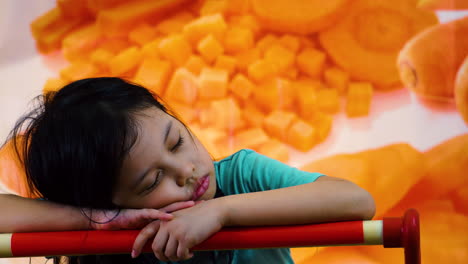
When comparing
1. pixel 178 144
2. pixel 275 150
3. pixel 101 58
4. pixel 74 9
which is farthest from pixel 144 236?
pixel 74 9

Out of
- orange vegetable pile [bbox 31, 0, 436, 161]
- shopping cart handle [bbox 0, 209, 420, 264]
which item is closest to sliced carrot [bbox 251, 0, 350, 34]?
orange vegetable pile [bbox 31, 0, 436, 161]

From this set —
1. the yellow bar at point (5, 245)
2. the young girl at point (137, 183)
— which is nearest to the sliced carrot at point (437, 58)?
the young girl at point (137, 183)

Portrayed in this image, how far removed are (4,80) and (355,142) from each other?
0.91 metres

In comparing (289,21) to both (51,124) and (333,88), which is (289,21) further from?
(51,124)

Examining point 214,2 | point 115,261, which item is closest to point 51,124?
point 115,261

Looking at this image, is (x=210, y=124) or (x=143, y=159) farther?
(x=210, y=124)

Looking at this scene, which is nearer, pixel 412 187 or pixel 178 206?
pixel 178 206

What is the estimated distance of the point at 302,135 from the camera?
4.66 feet

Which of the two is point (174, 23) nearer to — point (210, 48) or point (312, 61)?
point (210, 48)

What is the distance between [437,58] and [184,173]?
2.96 ft

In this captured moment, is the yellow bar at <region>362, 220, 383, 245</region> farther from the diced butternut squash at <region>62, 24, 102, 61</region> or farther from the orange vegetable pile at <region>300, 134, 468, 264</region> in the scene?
the diced butternut squash at <region>62, 24, 102, 61</region>

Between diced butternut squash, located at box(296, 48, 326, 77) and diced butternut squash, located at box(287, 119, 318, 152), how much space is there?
5.6 inches

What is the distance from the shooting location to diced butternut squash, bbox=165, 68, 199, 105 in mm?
1540

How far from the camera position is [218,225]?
21.9 inches
